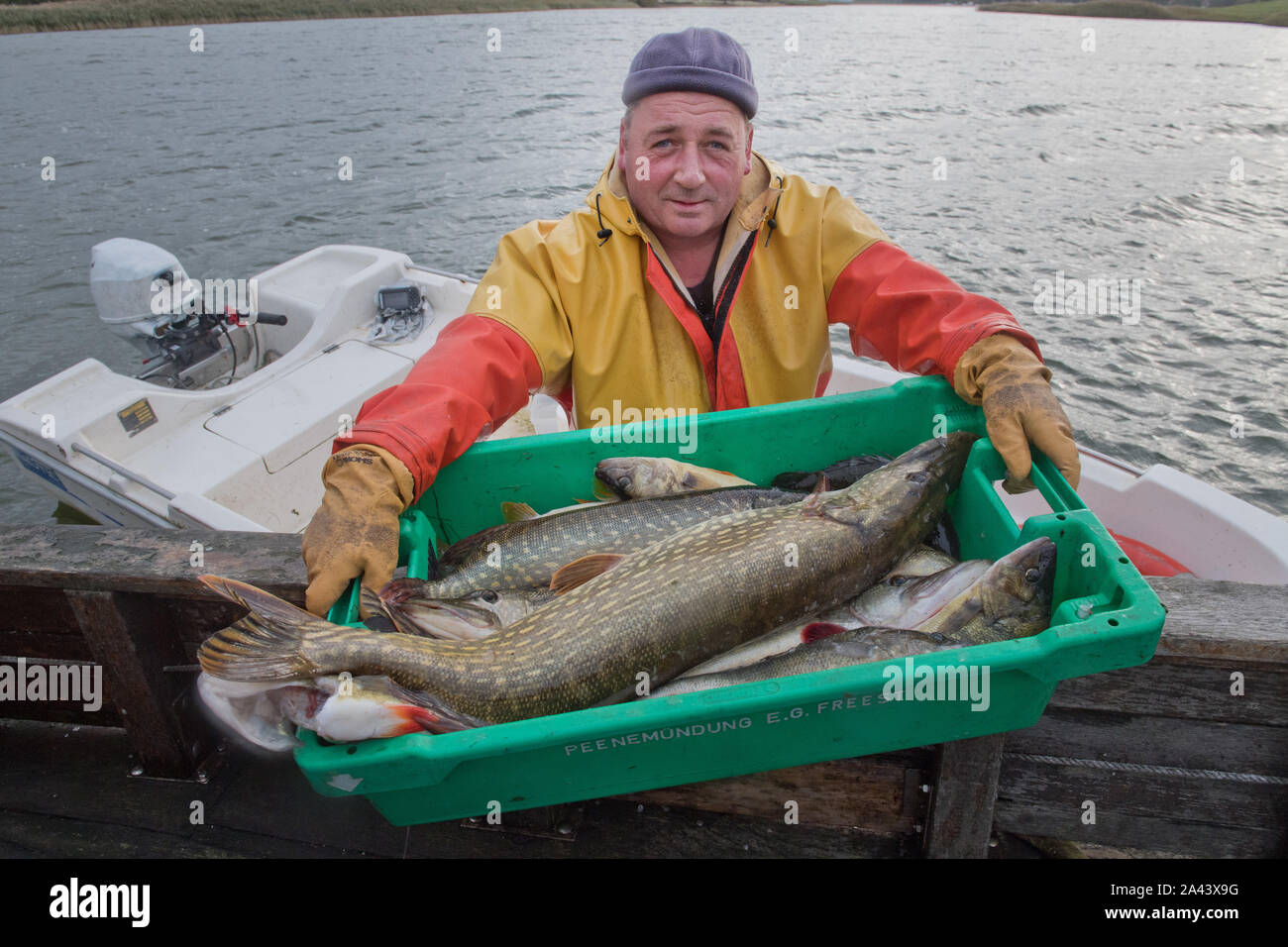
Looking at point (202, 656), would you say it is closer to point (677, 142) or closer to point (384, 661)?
point (384, 661)

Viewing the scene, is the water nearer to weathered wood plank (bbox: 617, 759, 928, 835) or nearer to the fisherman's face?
the fisherman's face

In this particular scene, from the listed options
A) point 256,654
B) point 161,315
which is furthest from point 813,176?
point 256,654

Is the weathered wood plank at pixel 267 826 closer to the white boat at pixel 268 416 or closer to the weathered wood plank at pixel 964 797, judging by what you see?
the weathered wood plank at pixel 964 797

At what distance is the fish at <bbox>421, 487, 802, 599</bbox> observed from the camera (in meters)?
2.56

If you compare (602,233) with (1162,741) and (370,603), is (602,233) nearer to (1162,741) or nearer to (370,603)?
(370,603)

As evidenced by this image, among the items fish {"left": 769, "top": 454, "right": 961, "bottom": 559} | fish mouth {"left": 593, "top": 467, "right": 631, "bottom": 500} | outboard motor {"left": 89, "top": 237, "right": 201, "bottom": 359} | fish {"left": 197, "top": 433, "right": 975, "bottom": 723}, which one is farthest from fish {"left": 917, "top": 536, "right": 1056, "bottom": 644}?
outboard motor {"left": 89, "top": 237, "right": 201, "bottom": 359}

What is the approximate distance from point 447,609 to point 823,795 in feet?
4.11

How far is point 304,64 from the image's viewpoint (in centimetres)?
2733

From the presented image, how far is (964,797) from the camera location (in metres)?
2.31

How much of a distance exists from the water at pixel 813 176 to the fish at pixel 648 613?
6903 mm

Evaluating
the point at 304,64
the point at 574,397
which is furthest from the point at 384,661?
the point at 304,64

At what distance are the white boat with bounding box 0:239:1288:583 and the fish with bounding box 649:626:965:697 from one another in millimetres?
2363

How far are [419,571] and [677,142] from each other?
6.09 feet
